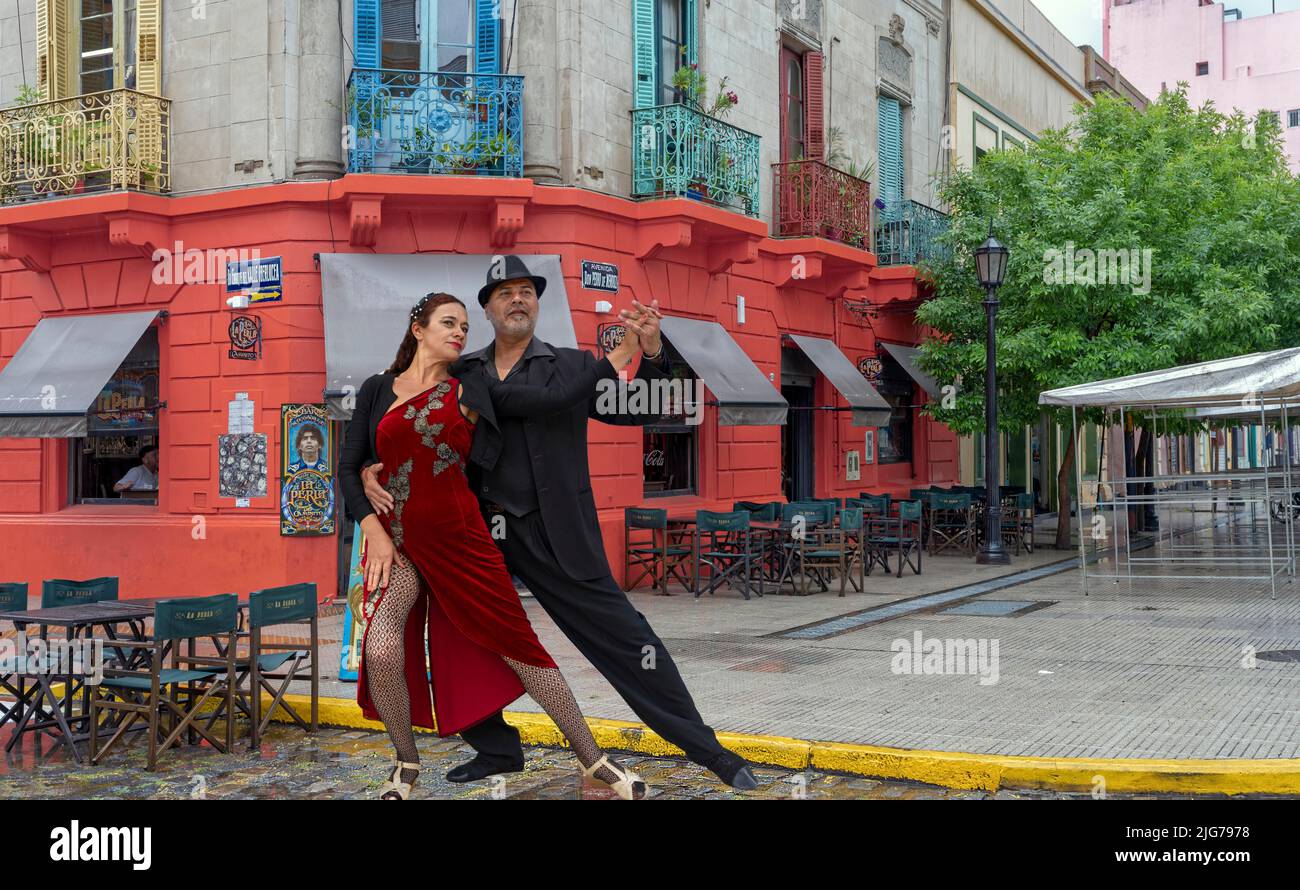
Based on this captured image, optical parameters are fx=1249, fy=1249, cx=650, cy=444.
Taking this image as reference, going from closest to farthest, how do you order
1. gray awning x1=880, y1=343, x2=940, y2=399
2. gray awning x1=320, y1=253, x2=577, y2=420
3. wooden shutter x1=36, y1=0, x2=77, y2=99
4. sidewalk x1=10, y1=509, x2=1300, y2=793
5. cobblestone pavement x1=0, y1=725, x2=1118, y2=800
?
cobblestone pavement x1=0, y1=725, x2=1118, y2=800, sidewalk x1=10, y1=509, x2=1300, y2=793, gray awning x1=320, y1=253, x2=577, y2=420, wooden shutter x1=36, y1=0, x2=77, y2=99, gray awning x1=880, y1=343, x2=940, y2=399

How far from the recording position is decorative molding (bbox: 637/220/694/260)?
14.8 m

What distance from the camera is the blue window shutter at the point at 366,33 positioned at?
44.8ft

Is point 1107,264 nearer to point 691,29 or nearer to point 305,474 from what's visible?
point 691,29

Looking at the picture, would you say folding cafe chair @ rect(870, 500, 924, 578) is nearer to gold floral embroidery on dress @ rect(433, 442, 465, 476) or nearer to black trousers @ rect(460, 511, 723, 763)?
black trousers @ rect(460, 511, 723, 763)

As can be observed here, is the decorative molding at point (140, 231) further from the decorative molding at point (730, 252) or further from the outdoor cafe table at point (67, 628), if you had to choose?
the outdoor cafe table at point (67, 628)

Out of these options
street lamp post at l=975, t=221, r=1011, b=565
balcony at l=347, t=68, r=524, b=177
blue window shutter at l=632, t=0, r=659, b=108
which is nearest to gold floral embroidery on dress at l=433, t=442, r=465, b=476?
balcony at l=347, t=68, r=524, b=177

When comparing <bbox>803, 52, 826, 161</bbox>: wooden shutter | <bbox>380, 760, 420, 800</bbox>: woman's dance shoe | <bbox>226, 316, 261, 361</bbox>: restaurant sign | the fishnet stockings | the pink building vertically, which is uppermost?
the pink building

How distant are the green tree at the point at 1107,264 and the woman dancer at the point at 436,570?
14.2 meters

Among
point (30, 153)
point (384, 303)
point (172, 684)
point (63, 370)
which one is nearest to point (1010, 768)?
point (172, 684)

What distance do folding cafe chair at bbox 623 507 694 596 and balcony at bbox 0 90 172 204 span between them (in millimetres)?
6547

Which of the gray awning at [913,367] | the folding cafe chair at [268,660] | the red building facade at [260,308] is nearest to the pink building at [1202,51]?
the gray awning at [913,367]

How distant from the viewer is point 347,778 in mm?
6066

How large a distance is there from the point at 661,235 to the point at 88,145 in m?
6.53

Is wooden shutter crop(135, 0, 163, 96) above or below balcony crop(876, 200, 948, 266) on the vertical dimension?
above
